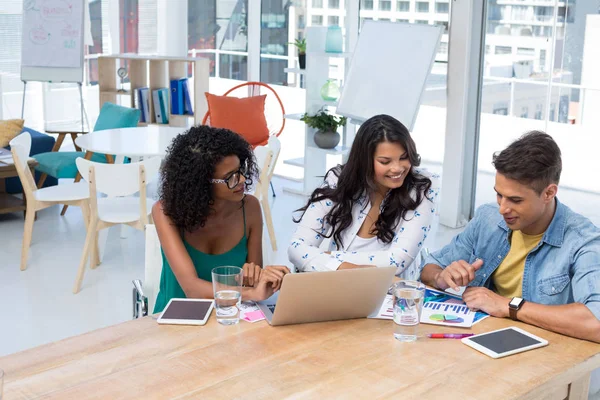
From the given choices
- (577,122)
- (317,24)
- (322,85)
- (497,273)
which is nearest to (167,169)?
(497,273)

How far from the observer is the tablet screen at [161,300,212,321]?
2162mm

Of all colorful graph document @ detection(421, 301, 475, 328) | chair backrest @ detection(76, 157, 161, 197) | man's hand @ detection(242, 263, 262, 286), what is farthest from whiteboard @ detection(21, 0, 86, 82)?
colorful graph document @ detection(421, 301, 475, 328)

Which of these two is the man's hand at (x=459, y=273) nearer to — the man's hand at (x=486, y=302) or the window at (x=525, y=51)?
the man's hand at (x=486, y=302)

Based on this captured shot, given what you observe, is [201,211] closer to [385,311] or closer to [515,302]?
[385,311]

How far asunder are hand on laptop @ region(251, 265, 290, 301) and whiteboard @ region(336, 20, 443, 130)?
295 cm

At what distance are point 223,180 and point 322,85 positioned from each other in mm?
4124

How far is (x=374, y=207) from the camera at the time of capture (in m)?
2.93

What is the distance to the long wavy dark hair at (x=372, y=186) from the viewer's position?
2.85 m

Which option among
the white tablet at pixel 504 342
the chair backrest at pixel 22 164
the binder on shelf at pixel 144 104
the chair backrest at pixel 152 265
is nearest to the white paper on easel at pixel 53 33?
the binder on shelf at pixel 144 104

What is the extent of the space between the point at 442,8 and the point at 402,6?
15.4 inches

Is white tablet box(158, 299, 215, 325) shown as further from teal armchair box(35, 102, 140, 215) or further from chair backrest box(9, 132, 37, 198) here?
teal armchair box(35, 102, 140, 215)

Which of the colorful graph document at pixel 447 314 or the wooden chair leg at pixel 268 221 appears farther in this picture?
the wooden chair leg at pixel 268 221

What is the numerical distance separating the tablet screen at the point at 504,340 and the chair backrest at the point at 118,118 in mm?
4642

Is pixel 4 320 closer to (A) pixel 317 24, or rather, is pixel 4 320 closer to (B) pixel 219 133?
(B) pixel 219 133
